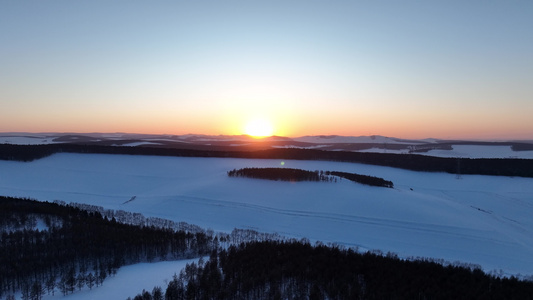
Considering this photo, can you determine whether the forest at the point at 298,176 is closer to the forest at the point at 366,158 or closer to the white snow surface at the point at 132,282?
the forest at the point at 366,158

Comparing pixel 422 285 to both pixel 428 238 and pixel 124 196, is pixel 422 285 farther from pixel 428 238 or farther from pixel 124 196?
pixel 124 196

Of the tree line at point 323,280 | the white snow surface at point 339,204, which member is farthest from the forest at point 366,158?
the tree line at point 323,280

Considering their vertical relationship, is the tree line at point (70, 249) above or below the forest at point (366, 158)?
below

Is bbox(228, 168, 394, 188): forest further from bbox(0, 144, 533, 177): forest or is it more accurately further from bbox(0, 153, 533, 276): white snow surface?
bbox(0, 144, 533, 177): forest

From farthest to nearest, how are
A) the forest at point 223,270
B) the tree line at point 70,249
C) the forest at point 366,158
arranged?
the forest at point 366,158
the tree line at point 70,249
the forest at point 223,270

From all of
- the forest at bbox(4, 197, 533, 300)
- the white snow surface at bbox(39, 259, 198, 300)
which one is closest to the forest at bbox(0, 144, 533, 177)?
the forest at bbox(4, 197, 533, 300)

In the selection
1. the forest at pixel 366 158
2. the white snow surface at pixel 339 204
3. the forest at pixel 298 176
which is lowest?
the white snow surface at pixel 339 204

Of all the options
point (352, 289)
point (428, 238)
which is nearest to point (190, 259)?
point (352, 289)
